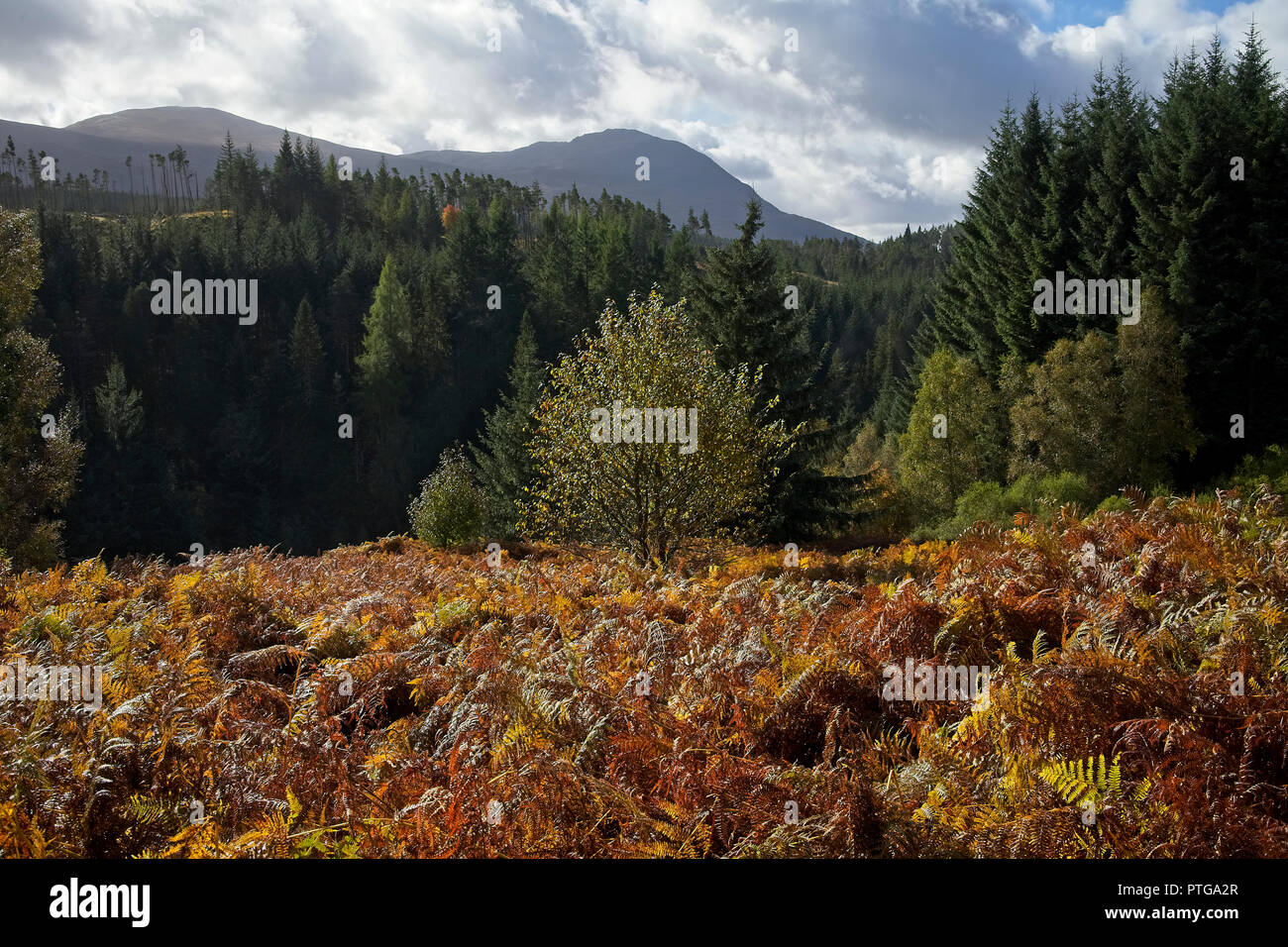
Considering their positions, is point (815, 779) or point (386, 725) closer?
point (815, 779)

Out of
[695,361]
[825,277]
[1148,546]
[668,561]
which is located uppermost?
[825,277]

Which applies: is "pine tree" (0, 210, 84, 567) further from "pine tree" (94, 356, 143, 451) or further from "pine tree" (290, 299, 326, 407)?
"pine tree" (290, 299, 326, 407)

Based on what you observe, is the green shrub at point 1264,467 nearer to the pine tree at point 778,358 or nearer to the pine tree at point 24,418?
the pine tree at point 778,358

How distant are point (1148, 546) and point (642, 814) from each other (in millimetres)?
5902

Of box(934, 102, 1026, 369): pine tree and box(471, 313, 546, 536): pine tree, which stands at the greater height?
box(934, 102, 1026, 369): pine tree

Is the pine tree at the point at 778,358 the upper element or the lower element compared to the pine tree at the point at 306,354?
lower

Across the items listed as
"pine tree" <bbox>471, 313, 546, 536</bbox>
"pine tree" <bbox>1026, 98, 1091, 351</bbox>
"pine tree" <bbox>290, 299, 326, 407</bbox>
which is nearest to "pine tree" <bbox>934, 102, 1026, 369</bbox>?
"pine tree" <bbox>1026, 98, 1091, 351</bbox>

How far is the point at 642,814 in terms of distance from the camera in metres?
4.01

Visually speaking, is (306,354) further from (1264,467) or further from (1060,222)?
(1264,467)

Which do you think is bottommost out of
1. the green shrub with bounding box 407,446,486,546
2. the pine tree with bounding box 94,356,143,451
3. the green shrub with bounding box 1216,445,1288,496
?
the green shrub with bounding box 407,446,486,546

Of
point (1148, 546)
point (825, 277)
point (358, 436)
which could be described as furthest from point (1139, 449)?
point (825, 277)

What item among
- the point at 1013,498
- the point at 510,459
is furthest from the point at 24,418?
the point at 1013,498

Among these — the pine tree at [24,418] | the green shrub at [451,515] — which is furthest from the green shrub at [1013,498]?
the pine tree at [24,418]

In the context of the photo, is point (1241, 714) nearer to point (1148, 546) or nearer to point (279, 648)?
point (1148, 546)
